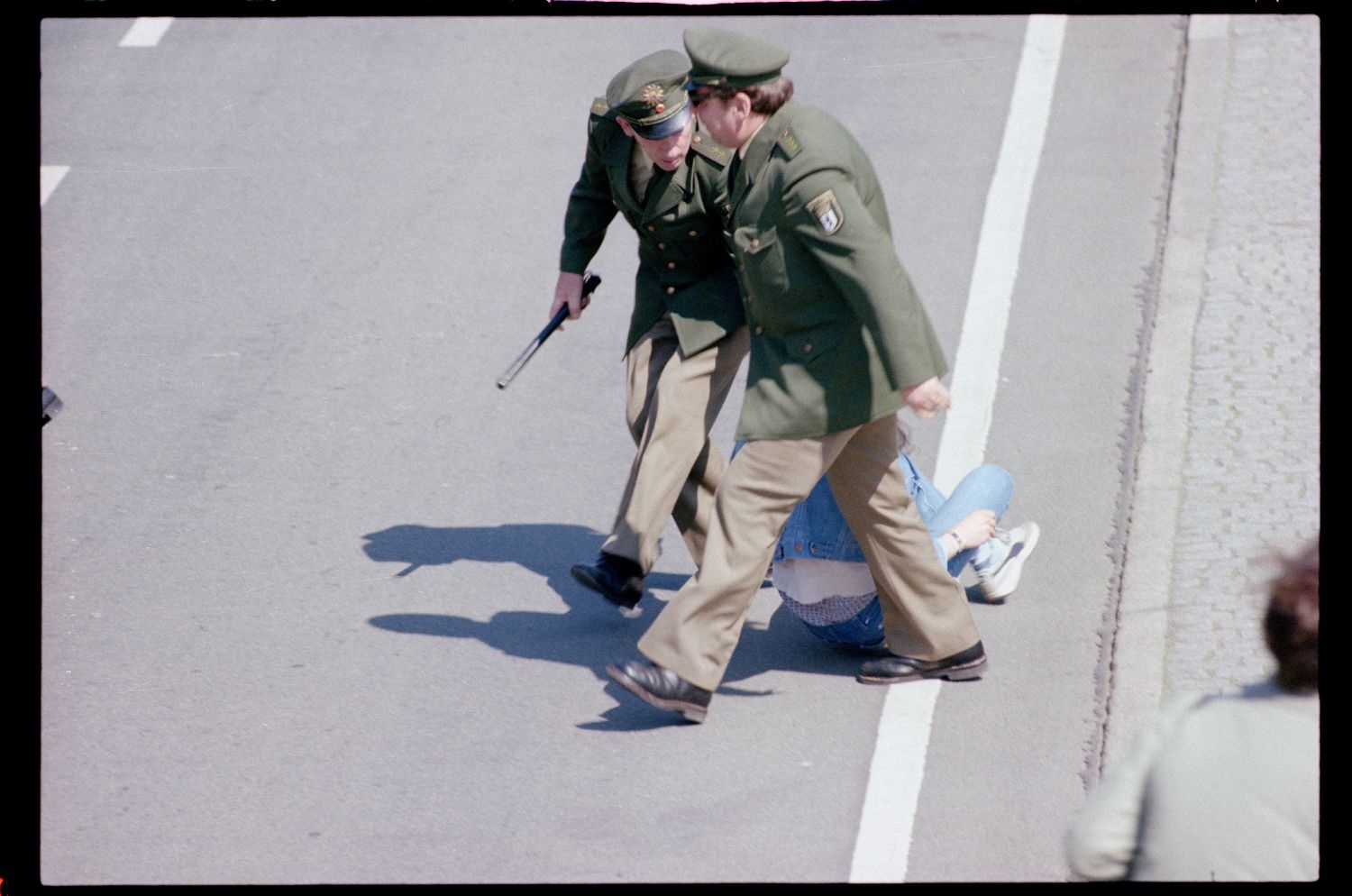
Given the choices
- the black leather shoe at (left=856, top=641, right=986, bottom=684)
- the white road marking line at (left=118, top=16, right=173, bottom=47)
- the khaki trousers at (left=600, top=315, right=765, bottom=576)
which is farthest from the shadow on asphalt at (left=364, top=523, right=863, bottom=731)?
the white road marking line at (left=118, top=16, right=173, bottom=47)

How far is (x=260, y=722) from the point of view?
5.52m

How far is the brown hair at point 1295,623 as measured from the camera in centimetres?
293

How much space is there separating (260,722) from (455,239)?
11.9ft

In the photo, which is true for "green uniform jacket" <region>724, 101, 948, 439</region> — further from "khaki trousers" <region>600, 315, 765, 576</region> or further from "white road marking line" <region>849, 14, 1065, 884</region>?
"white road marking line" <region>849, 14, 1065, 884</region>

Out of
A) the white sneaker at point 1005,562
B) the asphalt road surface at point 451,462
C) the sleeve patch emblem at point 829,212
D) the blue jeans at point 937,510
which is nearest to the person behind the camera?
the sleeve patch emblem at point 829,212

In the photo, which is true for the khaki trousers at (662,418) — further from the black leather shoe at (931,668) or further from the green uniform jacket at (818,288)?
the black leather shoe at (931,668)

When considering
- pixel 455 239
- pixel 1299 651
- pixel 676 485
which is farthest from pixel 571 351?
pixel 1299 651

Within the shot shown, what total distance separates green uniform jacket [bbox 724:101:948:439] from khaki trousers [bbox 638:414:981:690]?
0.11m

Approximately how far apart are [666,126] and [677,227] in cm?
38

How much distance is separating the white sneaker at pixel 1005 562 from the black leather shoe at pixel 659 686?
47.6 inches

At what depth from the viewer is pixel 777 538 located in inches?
207

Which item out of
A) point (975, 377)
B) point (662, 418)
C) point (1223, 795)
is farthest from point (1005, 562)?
point (1223, 795)

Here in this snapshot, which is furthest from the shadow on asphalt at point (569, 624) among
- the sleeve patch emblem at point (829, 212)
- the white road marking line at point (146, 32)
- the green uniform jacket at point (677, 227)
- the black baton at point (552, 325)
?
the white road marking line at point (146, 32)

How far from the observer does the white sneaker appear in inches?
234
